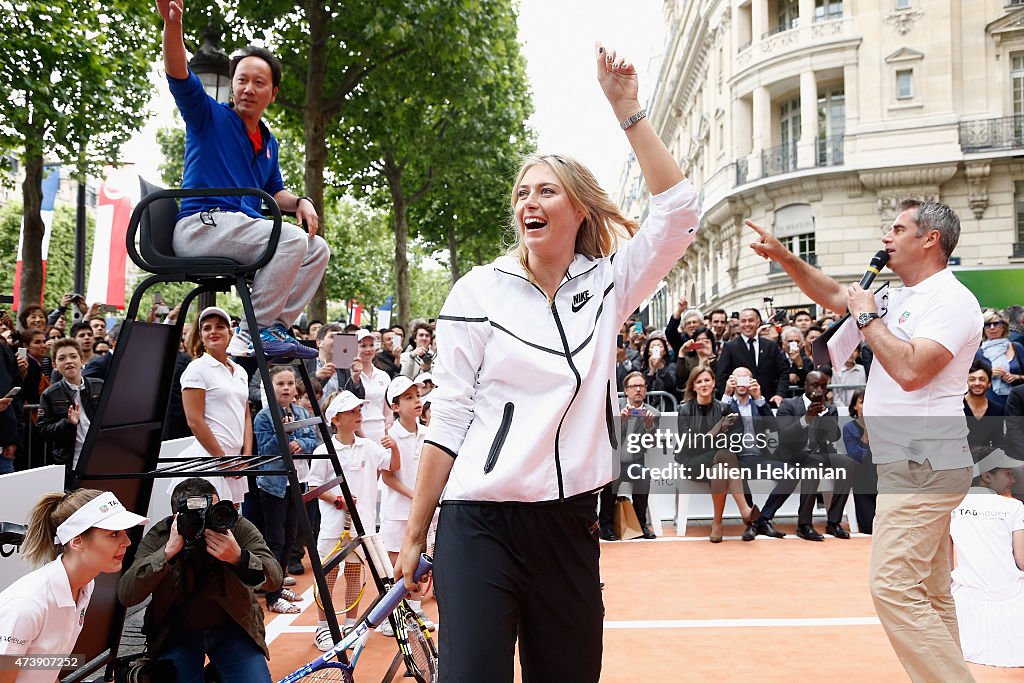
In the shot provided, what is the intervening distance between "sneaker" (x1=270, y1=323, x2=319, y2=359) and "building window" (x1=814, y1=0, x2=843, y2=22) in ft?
107

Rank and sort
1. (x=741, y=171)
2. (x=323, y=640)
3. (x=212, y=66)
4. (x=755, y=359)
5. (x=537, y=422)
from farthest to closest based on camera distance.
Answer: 1. (x=741, y=171)
2. (x=755, y=359)
3. (x=212, y=66)
4. (x=323, y=640)
5. (x=537, y=422)

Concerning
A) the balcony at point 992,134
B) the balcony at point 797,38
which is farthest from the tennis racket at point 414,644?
the balcony at point 797,38

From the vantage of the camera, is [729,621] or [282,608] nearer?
[729,621]

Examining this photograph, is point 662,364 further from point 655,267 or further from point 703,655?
point 655,267

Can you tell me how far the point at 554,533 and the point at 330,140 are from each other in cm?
2215

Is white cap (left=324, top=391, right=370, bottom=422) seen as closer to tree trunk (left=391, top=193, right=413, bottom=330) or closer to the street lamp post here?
the street lamp post

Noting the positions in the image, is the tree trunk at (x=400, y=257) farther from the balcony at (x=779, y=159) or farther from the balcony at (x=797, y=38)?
the balcony at (x=797, y=38)

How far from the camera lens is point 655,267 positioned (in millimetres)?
2656

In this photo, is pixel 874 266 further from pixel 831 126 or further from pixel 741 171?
pixel 741 171

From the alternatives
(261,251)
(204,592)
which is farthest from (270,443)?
(261,251)

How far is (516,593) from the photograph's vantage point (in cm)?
245

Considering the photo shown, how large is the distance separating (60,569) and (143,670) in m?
0.71

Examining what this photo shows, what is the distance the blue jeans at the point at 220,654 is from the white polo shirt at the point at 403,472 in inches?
96.2

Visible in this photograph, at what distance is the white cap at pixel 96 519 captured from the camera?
342 cm
